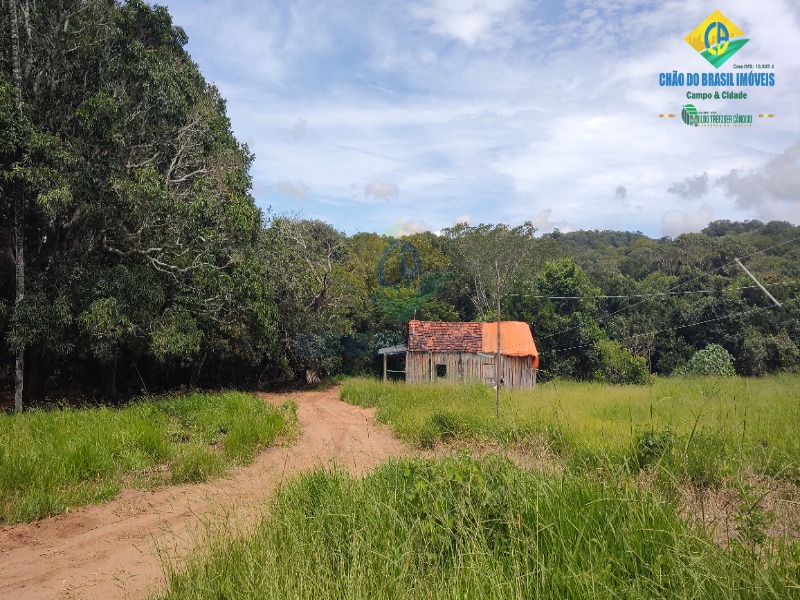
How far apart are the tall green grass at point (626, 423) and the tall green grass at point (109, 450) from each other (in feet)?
10.4

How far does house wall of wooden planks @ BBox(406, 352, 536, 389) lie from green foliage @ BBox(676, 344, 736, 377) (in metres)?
8.07

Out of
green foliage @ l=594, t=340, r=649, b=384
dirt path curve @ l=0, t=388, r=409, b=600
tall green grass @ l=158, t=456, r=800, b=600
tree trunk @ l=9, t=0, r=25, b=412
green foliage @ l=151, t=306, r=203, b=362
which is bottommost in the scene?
green foliage @ l=594, t=340, r=649, b=384

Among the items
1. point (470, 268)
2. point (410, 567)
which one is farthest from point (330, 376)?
point (410, 567)

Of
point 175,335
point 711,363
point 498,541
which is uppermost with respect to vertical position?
point 175,335

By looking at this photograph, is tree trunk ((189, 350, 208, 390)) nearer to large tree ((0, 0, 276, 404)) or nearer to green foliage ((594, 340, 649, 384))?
large tree ((0, 0, 276, 404))

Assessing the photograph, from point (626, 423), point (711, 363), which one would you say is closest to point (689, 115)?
point (626, 423)

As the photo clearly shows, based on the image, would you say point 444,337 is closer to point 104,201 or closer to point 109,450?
point 104,201

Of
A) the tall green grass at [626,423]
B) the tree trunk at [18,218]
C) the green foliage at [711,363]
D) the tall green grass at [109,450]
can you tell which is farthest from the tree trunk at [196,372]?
the green foliage at [711,363]

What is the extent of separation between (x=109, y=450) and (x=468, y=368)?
14.8 m

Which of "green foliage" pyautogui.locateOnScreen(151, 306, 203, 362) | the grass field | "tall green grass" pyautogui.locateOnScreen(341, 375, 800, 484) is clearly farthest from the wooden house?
the grass field

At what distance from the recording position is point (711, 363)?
22578 mm

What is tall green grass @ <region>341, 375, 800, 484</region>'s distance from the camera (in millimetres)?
4660

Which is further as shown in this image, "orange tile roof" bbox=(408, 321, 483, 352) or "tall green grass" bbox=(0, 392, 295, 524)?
"orange tile roof" bbox=(408, 321, 483, 352)

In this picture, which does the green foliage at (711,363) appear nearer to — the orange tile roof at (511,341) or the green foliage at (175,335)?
the orange tile roof at (511,341)
